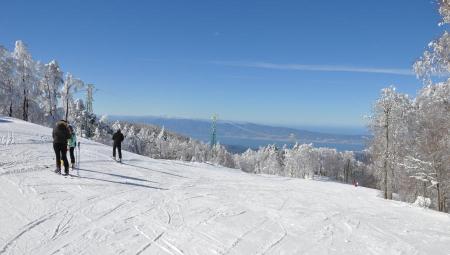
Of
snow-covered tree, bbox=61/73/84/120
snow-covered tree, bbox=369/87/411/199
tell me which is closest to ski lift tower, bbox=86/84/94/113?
snow-covered tree, bbox=61/73/84/120

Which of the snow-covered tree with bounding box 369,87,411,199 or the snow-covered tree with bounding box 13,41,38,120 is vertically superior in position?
the snow-covered tree with bounding box 13,41,38,120

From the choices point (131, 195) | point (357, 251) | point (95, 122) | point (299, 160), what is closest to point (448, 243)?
point (357, 251)

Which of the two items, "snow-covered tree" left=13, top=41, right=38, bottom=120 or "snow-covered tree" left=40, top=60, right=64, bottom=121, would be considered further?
"snow-covered tree" left=40, top=60, right=64, bottom=121

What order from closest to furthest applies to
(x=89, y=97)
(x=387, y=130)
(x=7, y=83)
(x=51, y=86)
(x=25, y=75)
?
(x=387, y=130) < (x=7, y=83) < (x=25, y=75) < (x=51, y=86) < (x=89, y=97)

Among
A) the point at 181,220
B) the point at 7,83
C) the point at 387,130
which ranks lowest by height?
the point at 181,220

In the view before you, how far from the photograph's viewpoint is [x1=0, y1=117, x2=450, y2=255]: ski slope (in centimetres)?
866

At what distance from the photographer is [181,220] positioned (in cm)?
1082

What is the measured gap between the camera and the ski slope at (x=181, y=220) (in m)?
8.66

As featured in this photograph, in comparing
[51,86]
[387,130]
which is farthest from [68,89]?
[387,130]

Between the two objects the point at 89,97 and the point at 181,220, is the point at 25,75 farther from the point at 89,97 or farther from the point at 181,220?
the point at 181,220

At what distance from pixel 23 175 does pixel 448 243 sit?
44.6 ft

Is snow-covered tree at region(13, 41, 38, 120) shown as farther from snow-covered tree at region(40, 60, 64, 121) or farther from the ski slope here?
the ski slope

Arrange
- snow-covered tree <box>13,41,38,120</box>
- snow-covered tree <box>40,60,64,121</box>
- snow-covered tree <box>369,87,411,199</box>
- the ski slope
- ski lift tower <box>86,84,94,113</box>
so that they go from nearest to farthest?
the ski slope, snow-covered tree <box>369,87,411,199</box>, snow-covered tree <box>13,41,38,120</box>, snow-covered tree <box>40,60,64,121</box>, ski lift tower <box>86,84,94,113</box>

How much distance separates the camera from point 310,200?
16891 mm
